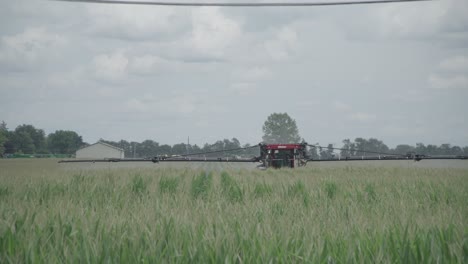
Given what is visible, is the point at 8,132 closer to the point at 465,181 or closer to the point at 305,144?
the point at 305,144

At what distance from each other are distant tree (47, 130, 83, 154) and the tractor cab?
6594cm

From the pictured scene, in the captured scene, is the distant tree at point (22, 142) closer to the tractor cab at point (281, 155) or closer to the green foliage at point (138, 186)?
the tractor cab at point (281, 155)

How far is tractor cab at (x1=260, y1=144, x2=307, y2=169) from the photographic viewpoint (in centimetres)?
2884

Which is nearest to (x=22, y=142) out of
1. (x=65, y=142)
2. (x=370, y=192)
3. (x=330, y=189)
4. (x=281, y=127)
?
(x=65, y=142)

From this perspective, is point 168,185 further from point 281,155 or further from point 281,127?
point 281,127

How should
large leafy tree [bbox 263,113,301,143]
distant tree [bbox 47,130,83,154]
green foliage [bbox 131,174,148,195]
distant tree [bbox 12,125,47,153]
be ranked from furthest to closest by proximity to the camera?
1. large leafy tree [bbox 263,113,301,143]
2. distant tree [bbox 12,125,47,153]
3. distant tree [bbox 47,130,83,154]
4. green foliage [bbox 131,174,148,195]

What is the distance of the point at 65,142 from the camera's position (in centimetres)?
9369

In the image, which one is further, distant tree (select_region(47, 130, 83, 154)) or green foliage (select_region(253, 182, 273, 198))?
distant tree (select_region(47, 130, 83, 154))

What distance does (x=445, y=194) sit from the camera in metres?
11.2

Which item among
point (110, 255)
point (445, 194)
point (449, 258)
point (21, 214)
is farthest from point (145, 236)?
point (445, 194)

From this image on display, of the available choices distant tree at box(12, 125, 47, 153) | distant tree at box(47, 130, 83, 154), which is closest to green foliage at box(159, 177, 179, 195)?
distant tree at box(47, 130, 83, 154)

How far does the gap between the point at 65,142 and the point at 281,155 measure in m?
70.7

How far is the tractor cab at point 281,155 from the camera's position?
28.8 metres

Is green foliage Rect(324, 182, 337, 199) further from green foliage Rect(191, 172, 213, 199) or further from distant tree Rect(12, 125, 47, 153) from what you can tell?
distant tree Rect(12, 125, 47, 153)
